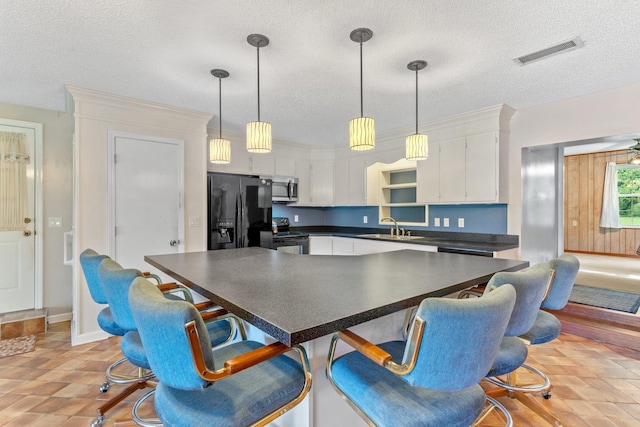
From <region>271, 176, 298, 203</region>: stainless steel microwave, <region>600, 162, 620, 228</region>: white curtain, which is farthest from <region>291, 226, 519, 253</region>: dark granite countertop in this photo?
<region>600, 162, 620, 228</region>: white curtain

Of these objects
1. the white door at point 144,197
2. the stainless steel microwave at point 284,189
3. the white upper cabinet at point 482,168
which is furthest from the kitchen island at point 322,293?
the stainless steel microwave at point 284,189

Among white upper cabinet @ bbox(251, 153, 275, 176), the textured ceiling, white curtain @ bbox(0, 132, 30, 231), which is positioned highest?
the textured ceiling

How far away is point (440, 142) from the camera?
3.91 meters

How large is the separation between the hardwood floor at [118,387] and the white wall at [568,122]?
4.59ft

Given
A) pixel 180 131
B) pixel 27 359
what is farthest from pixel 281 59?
pixel 27 359

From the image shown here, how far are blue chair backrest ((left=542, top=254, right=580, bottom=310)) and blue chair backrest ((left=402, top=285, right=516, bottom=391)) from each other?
3.29 ft

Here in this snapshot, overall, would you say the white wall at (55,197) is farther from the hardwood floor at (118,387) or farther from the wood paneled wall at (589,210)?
the wood paneled wall at (589,210)

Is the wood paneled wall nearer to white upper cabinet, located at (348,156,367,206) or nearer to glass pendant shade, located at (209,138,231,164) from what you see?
white upper cabinet, located at (348,156,367,206)

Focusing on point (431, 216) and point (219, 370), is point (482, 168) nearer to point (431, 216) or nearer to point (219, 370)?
point (431, 216)

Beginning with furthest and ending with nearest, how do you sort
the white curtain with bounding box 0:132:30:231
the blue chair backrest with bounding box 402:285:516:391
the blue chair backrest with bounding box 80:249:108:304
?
the white curtain with bounding box 0:132:30:231 < the blue chair backrest with bounding box 80:249:108:304 < the blue chair backrest with bounding box 402:285:516:391

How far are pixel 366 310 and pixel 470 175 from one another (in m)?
3.12

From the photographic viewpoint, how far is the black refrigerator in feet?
12.5

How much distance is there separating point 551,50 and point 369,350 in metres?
2.46

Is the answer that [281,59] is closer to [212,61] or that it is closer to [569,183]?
[212,61]
